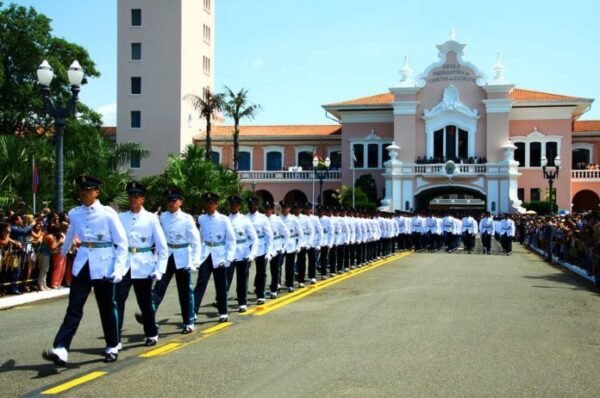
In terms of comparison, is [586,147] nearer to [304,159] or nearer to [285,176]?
[304,159]

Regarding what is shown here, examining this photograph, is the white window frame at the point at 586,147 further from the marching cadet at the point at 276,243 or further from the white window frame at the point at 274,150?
the marching cadet at the point at 276,243

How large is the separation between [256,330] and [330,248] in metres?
10.5

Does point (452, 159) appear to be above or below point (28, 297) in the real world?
above

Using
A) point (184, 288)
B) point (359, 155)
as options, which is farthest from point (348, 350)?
point (359, 155)

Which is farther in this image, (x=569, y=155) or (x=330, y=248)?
(x=569, y=155)

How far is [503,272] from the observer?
23844mm

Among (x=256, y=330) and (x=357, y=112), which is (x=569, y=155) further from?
(x=256, y=330)

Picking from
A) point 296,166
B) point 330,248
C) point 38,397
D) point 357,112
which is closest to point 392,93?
point 357,112

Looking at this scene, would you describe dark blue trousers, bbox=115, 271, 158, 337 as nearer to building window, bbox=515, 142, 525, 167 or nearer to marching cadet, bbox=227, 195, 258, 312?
marching cadet, bbox=227, 195, 258, 312

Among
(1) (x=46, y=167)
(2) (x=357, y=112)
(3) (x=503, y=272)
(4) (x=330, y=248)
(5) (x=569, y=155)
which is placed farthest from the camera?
(2) (x=357, y=112)

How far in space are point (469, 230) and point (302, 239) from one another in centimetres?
2140

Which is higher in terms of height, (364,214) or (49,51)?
(49,51)

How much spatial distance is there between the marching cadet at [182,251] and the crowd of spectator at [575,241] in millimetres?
12408

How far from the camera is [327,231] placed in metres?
21.3
